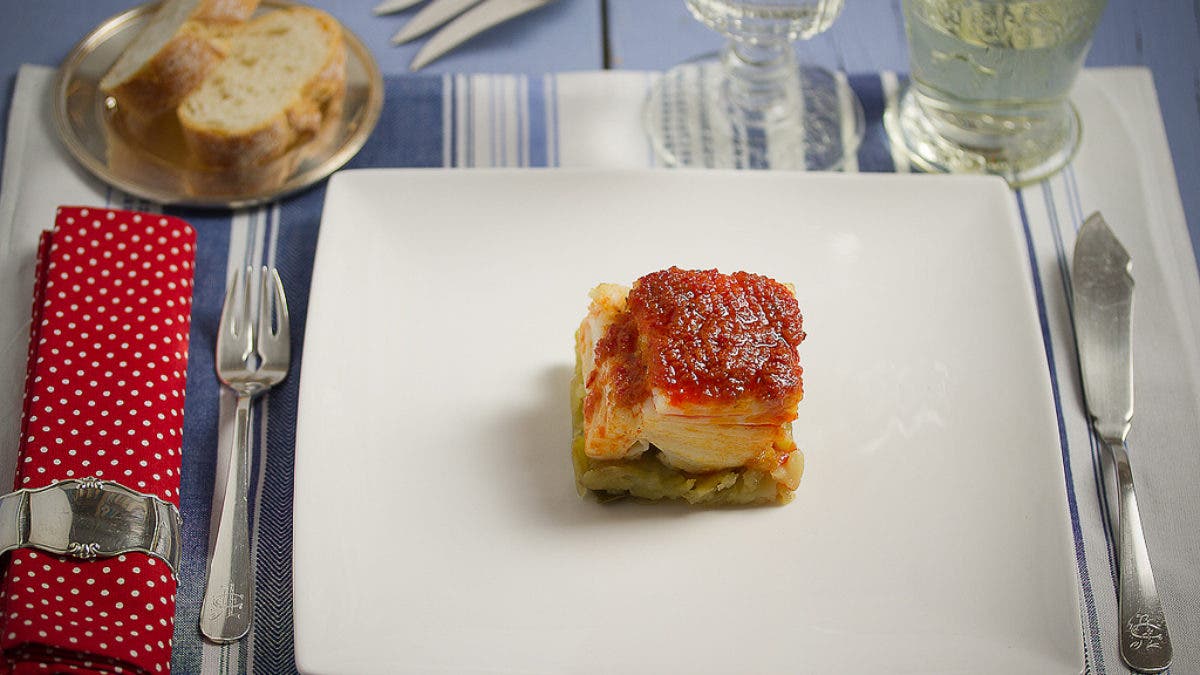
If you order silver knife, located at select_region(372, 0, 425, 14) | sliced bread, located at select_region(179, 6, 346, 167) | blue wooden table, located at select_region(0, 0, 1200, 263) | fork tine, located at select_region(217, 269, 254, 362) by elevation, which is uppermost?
silver knife, located at select_region(372, 0, 425, 14)

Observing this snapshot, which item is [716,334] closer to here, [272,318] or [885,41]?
[272,318]

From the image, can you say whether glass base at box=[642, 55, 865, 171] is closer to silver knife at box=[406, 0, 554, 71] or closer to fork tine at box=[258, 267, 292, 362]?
silver knife at box=[406, 0, 554, 71]

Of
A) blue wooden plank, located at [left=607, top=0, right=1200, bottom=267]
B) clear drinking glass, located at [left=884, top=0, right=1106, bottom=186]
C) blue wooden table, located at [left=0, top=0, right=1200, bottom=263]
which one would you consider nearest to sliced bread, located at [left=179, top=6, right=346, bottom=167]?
blue wooden table, located at [left=0, top=0, right=1200, bottom=263]

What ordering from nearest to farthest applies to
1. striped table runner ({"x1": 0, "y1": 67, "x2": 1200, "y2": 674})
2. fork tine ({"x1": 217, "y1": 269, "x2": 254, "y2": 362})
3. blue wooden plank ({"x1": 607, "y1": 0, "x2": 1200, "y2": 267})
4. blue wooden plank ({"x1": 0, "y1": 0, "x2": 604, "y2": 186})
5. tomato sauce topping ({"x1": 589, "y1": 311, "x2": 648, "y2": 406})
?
tomato sauce topping ({"x1": 589, "y1": 311, "x2": 648, "y2": 406}), striped table runner ({"x1": 0, "y1": 67, "x2": 1200, "y2": 674}), fork tine ({"x1": 217, "y1": 269, "x2": 254, "y2": 362}), blue wooden plank ({"x1": 0, "y1": 0, "x2": 604, "y2": 186}), blue wooden plank ({"x1": 607, "y1": 0, "x2": 1200, "y2": 267})

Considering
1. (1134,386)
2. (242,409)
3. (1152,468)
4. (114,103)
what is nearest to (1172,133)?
(1134,386)

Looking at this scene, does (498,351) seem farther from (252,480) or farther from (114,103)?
(114,103)

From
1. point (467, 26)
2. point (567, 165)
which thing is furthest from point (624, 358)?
point (467, 26)

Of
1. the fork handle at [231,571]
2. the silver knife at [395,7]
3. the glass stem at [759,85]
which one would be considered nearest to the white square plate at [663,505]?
the fork handle at [231,571]
